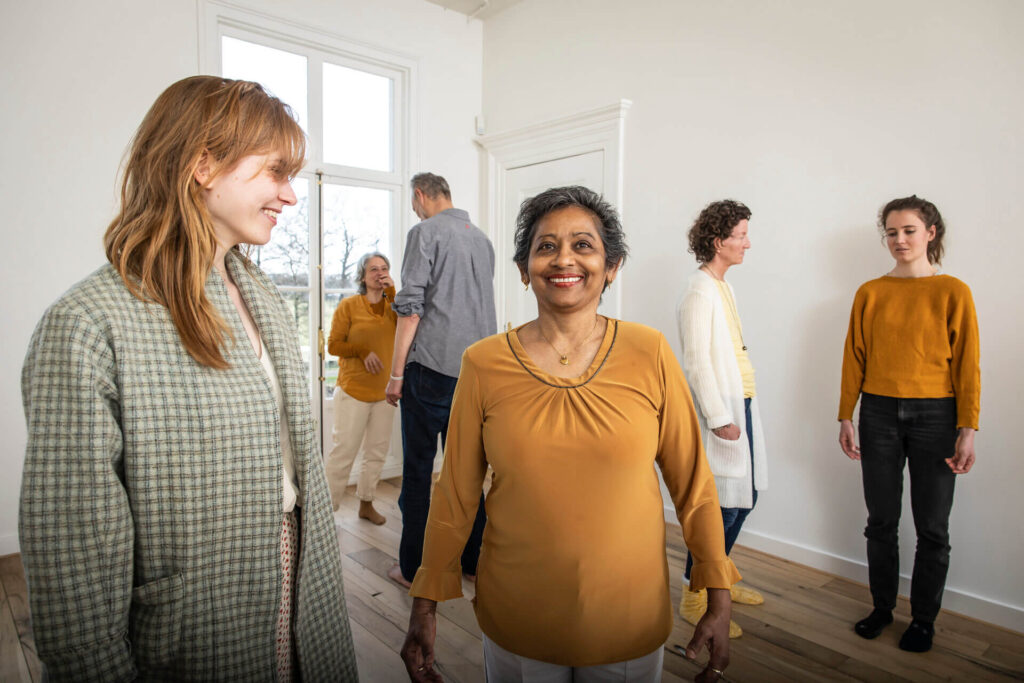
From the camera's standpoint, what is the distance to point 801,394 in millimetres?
3008

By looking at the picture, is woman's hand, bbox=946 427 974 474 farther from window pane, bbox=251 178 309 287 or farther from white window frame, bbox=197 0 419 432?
window pane, bbox=251 178 309 287

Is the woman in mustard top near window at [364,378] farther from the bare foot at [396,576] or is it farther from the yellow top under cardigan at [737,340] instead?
the yellow top under cardigan at [737,340]

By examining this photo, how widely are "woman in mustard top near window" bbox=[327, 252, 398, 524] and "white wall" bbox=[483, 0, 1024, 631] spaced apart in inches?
56.6

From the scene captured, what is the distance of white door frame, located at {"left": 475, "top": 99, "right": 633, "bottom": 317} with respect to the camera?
12.3 feet

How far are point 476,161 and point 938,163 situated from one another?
9.75 ft

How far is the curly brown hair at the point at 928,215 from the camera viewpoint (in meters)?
2.27

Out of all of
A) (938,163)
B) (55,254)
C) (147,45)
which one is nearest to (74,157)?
(55,254)

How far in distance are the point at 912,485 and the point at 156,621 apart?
2.43m

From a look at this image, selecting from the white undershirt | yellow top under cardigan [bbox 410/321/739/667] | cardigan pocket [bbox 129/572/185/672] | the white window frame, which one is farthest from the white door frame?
cardigan pocket [bbox 129/572/185/672]

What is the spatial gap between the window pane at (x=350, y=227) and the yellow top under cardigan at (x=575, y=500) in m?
3.10

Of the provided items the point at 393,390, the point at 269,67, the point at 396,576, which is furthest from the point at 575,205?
the point at 269,67

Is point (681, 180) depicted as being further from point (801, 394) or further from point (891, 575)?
point (891, 575)

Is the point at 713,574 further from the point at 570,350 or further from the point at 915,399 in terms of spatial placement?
the point at 915,399

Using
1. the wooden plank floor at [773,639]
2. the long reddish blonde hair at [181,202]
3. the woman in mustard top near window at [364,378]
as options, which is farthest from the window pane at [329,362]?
the long reddish blonde hair at [181,202]
